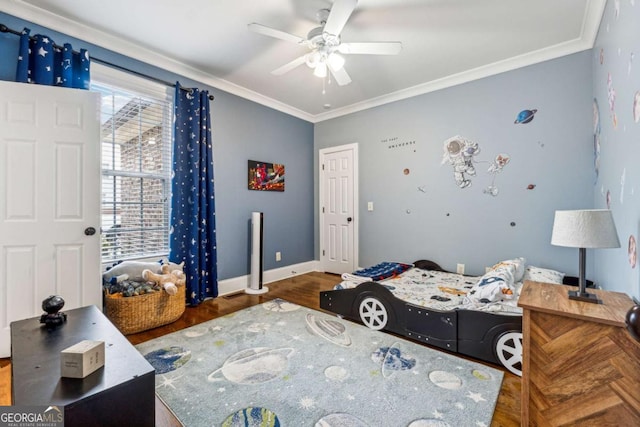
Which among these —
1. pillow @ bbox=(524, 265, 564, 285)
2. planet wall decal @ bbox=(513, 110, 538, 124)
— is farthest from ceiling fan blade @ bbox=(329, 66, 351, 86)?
pillow @ bbox=(524, 265, 564, 285)

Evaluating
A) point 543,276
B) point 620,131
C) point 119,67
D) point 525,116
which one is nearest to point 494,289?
point 543,276

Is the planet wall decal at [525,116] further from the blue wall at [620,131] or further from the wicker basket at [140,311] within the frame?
the wicker basket at [140,311]

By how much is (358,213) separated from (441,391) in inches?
110

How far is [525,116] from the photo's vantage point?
293cm

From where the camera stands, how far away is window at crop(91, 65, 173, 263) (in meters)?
2.65

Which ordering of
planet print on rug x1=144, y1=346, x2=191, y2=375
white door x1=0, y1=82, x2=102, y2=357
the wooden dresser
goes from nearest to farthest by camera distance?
the wooden dresser → planet print on rug x1=144, y1=346, x2=191, y2=375 → white door x1=0, y1=82, x2=102, y2=357

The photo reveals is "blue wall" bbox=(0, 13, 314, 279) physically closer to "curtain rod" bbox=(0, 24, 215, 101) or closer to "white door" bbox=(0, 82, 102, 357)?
"curtain rod" bbox=(0, 24, 215, 101)

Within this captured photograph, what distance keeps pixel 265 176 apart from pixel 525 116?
120 inches

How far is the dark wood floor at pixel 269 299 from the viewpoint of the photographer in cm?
146

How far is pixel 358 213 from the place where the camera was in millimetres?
4242

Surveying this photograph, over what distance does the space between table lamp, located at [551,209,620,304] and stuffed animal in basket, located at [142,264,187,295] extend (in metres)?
2.76

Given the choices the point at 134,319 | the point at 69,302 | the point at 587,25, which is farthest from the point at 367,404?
the point at 587,25

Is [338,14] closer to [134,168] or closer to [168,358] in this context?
[134,168]

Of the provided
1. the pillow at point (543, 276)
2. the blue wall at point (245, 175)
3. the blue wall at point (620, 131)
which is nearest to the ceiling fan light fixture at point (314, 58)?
the blue wall at point (245, 175)
